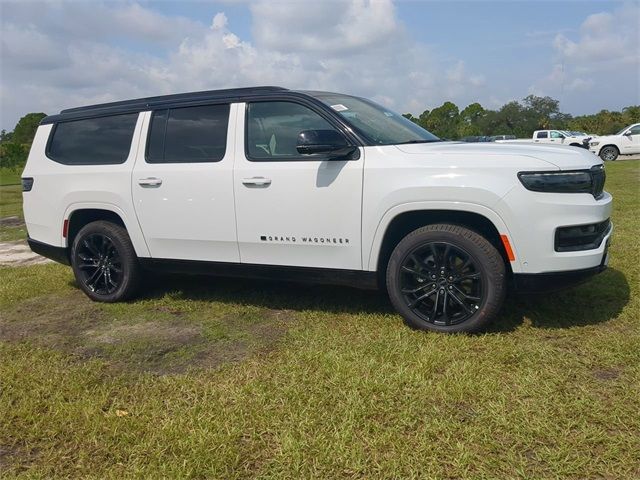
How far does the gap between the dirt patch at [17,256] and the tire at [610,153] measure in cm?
2345

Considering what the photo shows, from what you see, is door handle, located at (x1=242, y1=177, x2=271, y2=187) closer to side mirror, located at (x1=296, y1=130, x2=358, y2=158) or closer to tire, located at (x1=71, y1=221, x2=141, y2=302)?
side mirror, located at (x1=296, y1=130, x2=358, y2=158)

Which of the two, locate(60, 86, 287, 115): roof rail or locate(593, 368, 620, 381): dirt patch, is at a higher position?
locate(60, 86, 287, 115): roof rail

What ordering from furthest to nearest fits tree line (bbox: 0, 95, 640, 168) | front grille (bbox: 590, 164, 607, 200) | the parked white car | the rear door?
tree line (bbox: 0, 95, 640, 168) → the parked white car → the rear door → front grille (bbox: 590, 164, 607, 200)

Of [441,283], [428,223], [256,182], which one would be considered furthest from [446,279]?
[256,182]

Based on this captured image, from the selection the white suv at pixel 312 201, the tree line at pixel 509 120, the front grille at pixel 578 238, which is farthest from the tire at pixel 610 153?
the tree line at pixel 509 120

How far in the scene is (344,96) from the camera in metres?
4.78

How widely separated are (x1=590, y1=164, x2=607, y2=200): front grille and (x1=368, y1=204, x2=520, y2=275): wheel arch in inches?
26.5

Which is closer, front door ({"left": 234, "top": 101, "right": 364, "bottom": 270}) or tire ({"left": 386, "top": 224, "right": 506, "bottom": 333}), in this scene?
tire ({"left": 386, "top": 224, "right": 506, "bottom": 333})

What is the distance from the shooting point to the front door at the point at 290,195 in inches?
159

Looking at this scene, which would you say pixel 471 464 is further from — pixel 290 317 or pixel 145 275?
pixel 145 275

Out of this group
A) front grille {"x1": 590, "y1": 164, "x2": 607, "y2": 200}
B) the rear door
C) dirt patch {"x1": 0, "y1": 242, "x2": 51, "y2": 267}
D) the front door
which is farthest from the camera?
dirt patch {"x1": 0, "y1": 242, "x2": 51, "y2": 267}

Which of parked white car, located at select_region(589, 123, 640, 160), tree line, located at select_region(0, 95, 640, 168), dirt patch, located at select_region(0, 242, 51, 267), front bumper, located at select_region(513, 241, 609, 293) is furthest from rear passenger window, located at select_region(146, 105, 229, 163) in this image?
tree line, located at select_region(0, 95, 640, 168)

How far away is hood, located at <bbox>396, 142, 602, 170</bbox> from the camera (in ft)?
11.8

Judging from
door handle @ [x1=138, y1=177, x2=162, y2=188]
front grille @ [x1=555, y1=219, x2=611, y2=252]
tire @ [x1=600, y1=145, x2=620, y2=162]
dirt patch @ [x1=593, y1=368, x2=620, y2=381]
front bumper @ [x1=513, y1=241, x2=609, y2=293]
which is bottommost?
A: tire @ [x1=600, y1=145, x2=620, y2=162]
